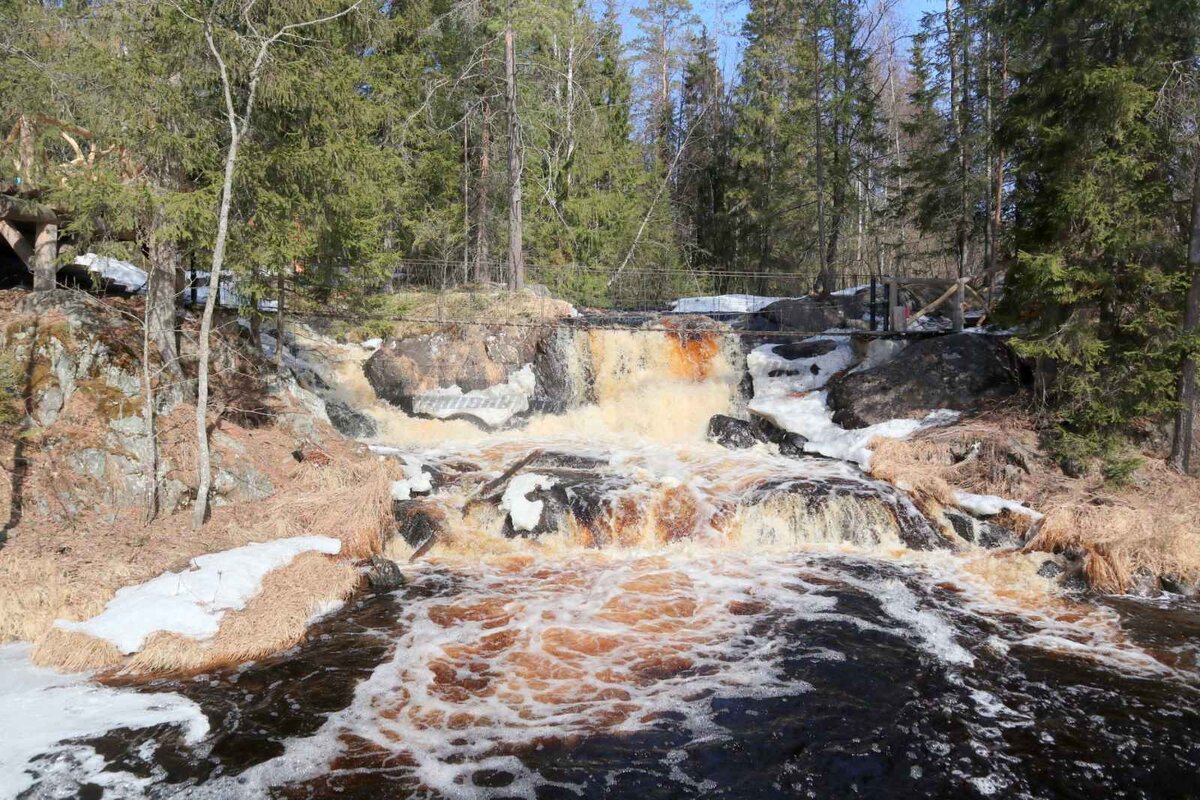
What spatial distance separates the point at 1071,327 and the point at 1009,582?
13.9ft

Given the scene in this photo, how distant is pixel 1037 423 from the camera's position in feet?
40.2

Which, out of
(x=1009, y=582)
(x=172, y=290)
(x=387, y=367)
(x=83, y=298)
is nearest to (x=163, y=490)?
(x=172, y=290)

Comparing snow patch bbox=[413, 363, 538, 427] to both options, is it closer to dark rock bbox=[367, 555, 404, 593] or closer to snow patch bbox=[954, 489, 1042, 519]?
dark rock bbox=[367, 555, 404, 593]

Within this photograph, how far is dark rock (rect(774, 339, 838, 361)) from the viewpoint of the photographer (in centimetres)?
1744

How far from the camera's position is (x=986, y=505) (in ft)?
36.3

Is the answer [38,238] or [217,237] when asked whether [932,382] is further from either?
[38,238]

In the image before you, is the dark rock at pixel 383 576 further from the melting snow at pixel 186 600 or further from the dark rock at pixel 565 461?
the dark rock at pixel 565 461

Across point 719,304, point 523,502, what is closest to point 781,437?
point 523,502

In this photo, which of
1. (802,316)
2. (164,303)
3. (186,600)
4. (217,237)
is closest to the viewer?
(186,600)

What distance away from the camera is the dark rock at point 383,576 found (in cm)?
921

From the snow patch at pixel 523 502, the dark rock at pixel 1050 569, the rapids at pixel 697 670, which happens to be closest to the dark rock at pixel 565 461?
the rapids at pixel 697 670

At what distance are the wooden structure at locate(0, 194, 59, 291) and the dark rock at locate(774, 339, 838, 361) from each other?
45.6 ft

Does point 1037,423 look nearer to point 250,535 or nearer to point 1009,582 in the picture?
point 1009,582

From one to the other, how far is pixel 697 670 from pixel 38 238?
1090cm
